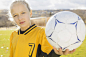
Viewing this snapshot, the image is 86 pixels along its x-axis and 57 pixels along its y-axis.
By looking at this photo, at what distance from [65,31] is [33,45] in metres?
0.70

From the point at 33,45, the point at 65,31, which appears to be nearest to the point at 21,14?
the point at 33,45

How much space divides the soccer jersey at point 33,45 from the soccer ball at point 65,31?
17 centimetres

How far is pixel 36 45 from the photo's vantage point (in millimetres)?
2027

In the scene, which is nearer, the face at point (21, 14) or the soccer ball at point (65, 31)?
the soccer ball at point (65, 31)

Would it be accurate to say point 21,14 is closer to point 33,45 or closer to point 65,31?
point 33,45

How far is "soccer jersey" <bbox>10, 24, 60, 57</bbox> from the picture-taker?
1.92 meters

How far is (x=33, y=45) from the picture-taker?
2025 mm

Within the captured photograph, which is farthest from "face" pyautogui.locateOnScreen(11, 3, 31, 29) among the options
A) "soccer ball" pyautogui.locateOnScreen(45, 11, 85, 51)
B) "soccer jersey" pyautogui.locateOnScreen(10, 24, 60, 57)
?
"soccer ball" pyautogui.locateOnScreen(45, 11, 85, 51)

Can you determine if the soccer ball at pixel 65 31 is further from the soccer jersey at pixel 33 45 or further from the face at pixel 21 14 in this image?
the face at pixel 21 14

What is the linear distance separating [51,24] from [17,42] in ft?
2.80

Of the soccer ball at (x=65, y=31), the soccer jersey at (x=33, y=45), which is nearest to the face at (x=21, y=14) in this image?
the soccer jersey at (x=33, y=45)

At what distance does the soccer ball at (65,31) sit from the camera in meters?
1.70

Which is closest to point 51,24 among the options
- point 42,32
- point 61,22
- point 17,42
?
point 61,22

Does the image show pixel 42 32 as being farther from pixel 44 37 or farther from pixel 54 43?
pixel 54 43
